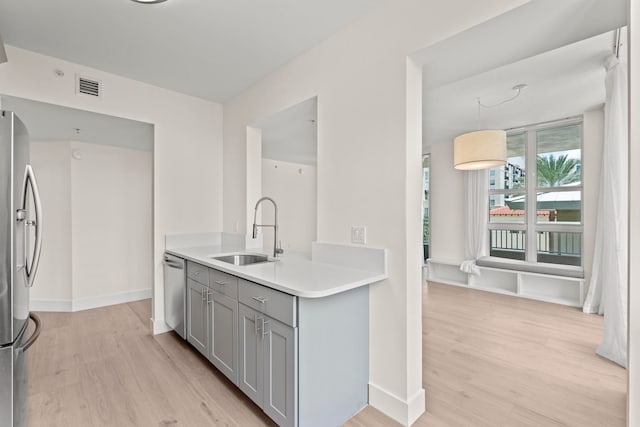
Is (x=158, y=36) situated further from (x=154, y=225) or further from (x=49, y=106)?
(x=154, y=225)

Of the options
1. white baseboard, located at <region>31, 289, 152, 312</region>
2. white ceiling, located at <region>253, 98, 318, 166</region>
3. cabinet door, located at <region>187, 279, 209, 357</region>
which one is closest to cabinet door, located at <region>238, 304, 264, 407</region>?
cabinet door, located at <region>187, 279, 209, 357</region>

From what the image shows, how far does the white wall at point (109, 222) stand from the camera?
3809 millimetres

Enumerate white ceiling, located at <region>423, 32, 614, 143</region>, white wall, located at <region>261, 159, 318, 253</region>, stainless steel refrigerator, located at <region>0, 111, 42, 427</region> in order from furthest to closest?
white wall, located at <region>261, 159, 318, 253</region> → white ceiling, located at <region>423, 32, 614, 143</region> → stainless steel refrigerator, located at <region>0, 111, 42, 427</region>

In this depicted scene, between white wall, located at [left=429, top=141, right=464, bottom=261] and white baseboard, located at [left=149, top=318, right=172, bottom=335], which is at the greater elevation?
white wall, located at [left=429, top=141, right=464, bottom=261]

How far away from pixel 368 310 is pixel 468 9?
1780 millimetres

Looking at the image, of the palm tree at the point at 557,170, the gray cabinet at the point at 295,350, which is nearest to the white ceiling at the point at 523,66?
the palm tree at the point at 557,170

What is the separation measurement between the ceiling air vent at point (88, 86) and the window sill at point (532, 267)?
17.9ft

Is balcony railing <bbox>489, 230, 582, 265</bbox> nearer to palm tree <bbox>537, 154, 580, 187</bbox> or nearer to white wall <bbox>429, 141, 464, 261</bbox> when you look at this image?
white wall <bbox>429, 141, 464, 261</bbox>

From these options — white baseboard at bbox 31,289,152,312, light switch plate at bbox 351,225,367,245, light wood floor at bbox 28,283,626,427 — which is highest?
light switch plate at bbox 351,225,367,245

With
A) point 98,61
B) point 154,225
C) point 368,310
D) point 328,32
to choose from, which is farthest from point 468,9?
point 154,225

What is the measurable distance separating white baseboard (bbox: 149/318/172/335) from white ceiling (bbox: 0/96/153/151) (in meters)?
2.00

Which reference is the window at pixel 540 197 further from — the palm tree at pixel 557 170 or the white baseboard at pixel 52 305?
the white baseboard at pixel 52 305

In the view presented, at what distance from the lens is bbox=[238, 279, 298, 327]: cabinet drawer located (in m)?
1.50
